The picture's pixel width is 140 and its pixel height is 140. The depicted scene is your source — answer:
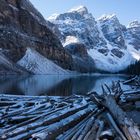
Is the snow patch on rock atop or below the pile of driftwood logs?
atop

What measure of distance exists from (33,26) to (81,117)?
170 metres

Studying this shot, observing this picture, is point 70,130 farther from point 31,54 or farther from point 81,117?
point 31,54

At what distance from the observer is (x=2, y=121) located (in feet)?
41.1

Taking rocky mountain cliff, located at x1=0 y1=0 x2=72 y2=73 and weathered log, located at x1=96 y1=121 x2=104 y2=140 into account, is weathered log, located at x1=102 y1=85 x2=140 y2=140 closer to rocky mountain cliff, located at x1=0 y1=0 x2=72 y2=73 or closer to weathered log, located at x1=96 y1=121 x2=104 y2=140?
weathered log, located at x1=96 y1=121 x2=104 y2=140

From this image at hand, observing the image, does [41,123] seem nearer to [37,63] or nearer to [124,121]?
[124,121]

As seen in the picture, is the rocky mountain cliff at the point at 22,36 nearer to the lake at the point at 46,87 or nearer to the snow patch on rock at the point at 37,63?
the snow patch on rock at the point at 37,63

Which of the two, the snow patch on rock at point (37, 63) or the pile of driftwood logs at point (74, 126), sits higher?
the snow patch on rock at point (37, 63)

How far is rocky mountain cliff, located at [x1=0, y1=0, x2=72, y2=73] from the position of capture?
146m

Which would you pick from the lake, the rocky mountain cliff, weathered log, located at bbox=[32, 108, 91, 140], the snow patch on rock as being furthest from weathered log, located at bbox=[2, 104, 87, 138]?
the snow patch on rock

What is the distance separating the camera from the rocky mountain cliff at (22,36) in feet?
477

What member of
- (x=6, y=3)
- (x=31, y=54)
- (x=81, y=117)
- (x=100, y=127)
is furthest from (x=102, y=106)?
(x=6, y=3)

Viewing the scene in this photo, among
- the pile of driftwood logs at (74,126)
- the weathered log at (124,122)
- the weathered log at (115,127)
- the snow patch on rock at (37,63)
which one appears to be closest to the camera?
the weathered log at (124,122)

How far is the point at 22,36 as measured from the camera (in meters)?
160

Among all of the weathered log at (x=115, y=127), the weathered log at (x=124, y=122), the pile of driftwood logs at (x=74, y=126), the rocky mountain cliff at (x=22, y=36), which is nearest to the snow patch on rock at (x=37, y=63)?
the rocky mountain cliff at (x=22, y=36)
